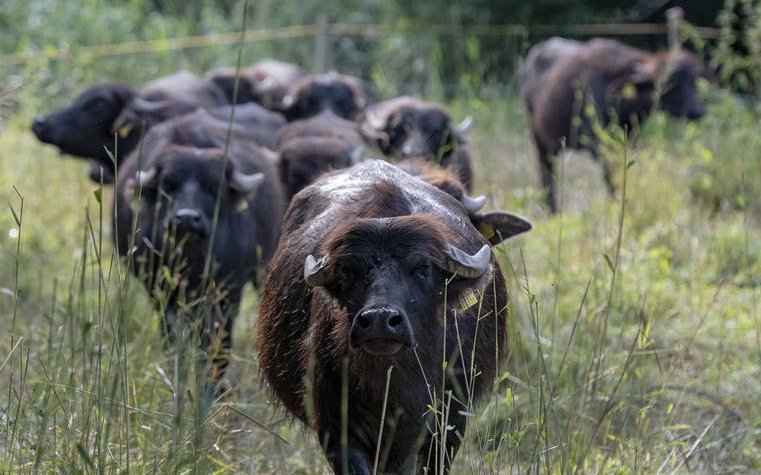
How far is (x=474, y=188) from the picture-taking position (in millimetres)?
11070

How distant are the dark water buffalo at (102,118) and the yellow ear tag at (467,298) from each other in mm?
6257

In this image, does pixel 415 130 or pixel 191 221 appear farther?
pixel 415 130

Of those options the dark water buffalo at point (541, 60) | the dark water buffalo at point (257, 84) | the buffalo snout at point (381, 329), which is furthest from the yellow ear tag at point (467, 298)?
the dark water buffalo at point (541, 60)

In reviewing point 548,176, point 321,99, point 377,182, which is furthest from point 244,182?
point 548,176

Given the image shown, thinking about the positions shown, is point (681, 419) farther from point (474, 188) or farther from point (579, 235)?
Result: point (474, 188)

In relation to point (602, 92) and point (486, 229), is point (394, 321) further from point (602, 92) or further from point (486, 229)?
point (602, 92)

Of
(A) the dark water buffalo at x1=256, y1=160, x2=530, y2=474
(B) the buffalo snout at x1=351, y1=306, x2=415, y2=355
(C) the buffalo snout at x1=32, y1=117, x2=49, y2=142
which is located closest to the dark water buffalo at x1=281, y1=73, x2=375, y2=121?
(C) the buffalo snout at x1=32, y1=117, x2=49, y2=142

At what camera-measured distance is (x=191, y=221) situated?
23.7 feet

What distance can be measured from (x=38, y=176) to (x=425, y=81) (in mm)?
9130

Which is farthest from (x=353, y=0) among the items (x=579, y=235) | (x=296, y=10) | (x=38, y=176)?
(x=579, y=235)

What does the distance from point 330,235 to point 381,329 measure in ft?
2.45

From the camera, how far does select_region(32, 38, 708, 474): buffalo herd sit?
452cm

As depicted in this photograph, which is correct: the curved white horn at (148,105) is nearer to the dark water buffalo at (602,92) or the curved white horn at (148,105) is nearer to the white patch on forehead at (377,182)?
the dark water buffalo at (602,92)

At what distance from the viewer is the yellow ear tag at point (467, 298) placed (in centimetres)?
454
